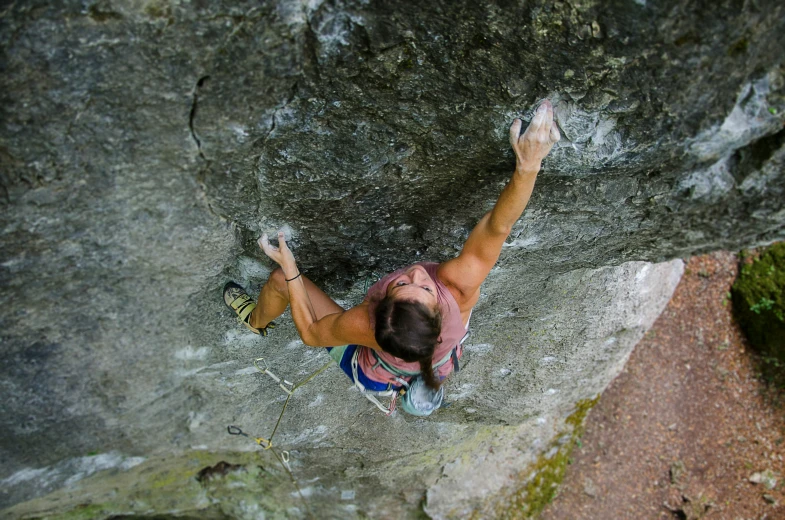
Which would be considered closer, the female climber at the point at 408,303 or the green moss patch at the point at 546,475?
the female climber at the point at 408,303

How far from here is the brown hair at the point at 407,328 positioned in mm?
2486

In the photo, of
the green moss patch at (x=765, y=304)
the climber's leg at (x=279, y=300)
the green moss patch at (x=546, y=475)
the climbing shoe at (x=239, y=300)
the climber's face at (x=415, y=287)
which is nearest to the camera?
the climber's face at (x=415, y=287)

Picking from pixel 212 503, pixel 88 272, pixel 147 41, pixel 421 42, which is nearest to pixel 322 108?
pixel 421 42

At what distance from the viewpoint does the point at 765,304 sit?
660cm

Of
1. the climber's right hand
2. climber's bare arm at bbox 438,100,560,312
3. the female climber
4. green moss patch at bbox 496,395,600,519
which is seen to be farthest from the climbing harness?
green moss patch at bbox 496,395,600,519

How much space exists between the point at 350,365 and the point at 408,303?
1036 millimetres

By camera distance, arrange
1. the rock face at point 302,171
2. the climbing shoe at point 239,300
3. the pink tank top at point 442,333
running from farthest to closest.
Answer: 1. the climbing shoe at point 239,300
2. the pink tank top at point 442,333
3. the rock face at point 302,171

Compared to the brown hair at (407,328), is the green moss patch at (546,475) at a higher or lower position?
lower

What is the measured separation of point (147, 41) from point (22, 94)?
0.45 meters

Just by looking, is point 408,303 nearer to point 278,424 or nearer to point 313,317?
point 313,317

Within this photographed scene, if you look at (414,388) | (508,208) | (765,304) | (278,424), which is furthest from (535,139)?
(765,304)

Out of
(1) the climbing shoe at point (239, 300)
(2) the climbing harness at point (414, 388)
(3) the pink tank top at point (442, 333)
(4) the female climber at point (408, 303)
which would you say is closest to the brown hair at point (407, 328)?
(4) the female climber at point (408, 303)

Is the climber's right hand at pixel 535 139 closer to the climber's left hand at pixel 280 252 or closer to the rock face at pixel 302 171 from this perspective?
the rock face at pixel 302 171

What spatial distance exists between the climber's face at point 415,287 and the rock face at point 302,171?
17.5 inches
